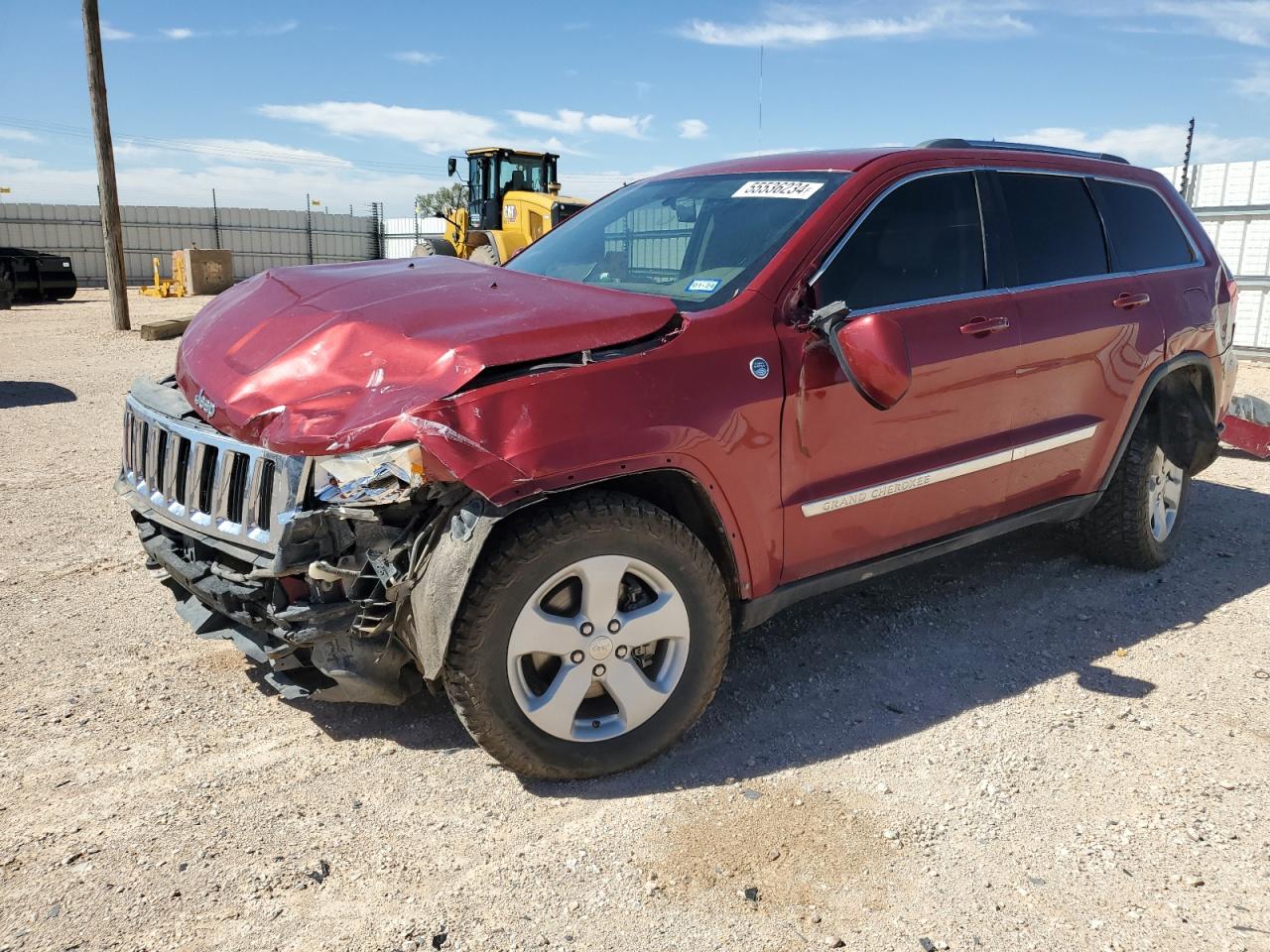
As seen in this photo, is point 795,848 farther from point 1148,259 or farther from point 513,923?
point 1148,259

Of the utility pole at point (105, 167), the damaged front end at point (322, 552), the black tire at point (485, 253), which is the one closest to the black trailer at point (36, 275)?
the utility pole at point (105, 167)

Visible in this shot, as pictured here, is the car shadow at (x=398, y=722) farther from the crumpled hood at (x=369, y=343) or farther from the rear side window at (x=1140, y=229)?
the rear side window at (x=1140, y=229)

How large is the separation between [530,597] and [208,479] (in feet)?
3.59

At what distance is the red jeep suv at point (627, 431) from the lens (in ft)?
8.80

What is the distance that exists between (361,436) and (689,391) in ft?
3.12

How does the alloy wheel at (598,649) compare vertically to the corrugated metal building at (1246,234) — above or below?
below

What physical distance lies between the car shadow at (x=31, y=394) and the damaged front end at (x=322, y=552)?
764cm

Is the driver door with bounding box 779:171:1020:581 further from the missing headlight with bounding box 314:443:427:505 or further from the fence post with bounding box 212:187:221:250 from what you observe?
the fence post with bounding box 212:187:221:250

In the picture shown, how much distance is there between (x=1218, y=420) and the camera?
4879 millimetres

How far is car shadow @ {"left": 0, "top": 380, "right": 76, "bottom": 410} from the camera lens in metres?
9.38

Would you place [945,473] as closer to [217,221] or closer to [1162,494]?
[1162,494]

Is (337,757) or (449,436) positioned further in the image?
(337,757)

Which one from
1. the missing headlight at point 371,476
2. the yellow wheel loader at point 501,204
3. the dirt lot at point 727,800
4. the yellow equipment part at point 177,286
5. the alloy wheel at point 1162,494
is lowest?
the dirt lot at point 727,800

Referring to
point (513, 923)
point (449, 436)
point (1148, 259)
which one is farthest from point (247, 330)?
point (1148, 259)
